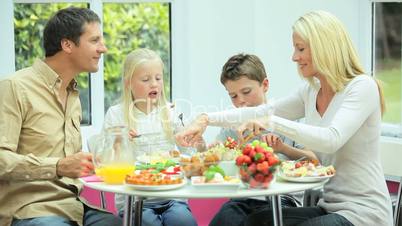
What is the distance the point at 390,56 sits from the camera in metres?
4.29

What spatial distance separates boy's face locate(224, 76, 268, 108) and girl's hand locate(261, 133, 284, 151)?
432 mm

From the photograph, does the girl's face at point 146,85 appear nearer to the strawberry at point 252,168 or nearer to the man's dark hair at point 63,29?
the man's dark hair at point 63,29

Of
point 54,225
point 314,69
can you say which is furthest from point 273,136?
point 54,225

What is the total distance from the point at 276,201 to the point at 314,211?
27 cm

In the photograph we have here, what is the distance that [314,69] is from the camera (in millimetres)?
3006

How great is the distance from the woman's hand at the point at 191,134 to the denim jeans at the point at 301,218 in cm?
36

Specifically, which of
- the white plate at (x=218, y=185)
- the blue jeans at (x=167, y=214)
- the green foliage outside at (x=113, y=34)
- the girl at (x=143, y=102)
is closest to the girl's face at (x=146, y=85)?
the girl at (x=143, y=102)

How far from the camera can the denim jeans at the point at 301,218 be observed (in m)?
2.86

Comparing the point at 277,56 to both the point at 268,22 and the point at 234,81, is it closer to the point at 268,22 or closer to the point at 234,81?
the point at 268,22

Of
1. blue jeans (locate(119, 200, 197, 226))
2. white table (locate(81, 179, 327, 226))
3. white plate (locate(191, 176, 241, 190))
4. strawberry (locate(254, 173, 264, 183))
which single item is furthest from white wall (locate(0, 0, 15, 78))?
strawberry (locate(254, 173, 264, 183))

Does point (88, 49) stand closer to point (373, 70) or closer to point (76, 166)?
point (76, 166)

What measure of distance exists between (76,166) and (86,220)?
0.32 m

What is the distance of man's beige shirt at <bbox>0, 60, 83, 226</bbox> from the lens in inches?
116

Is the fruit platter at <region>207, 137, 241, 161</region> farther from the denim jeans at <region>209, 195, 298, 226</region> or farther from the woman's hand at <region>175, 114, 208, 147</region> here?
the denim jeans at <region>209, 195, 298, 226</region>
